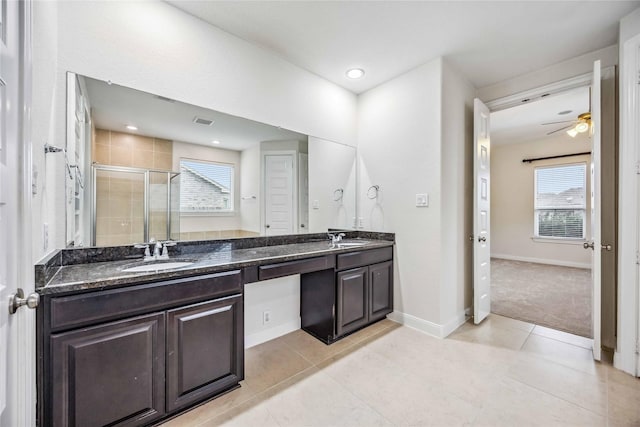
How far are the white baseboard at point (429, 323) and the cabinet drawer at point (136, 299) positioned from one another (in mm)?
1805

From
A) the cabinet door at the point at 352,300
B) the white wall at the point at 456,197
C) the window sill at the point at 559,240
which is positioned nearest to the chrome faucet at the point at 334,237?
the cabinet door at the point at 352,300

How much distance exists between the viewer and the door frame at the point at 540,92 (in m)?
2.38

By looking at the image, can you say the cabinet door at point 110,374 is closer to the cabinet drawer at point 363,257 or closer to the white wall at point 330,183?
the cabinet drawer at point 363,257

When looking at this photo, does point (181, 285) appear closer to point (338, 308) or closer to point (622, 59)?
point (338, 308)

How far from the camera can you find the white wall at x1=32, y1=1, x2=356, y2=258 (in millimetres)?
1350

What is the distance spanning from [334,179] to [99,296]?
2.25 m

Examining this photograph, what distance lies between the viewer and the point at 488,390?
66.8 inches

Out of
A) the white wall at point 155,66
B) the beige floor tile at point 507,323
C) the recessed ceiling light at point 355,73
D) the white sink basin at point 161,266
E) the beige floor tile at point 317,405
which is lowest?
the beige floor tile at point 317,405

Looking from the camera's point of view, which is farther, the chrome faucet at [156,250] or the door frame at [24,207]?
the chrome faucet at [156,250]

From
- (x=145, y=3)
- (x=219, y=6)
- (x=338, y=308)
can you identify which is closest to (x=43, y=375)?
(x=338, y=308)

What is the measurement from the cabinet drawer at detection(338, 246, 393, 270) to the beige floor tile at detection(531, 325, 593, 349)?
4.99ft

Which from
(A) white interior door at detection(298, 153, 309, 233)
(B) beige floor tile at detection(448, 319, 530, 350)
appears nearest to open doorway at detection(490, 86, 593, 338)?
(B) beige floor tile at detection(448, 319, 530, 350)

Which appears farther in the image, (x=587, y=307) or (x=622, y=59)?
(x=587, y=307)

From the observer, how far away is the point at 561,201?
5477 mm
